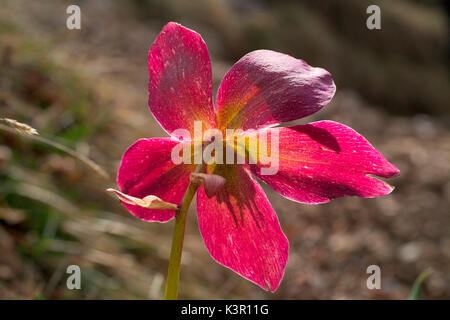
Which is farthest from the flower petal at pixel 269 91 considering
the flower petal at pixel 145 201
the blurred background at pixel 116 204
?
the blurred background at pixel 116 204

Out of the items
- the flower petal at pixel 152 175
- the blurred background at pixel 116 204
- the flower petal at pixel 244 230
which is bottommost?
the blurred background at pixel 116 204

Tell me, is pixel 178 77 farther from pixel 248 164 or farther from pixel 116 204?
pixel 116 204

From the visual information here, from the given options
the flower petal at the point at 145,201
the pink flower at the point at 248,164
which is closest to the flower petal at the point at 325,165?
the pink flower at the point at 248,164

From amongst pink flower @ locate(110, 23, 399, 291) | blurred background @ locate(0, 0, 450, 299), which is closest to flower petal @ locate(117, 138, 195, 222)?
pink flower @ locate(110, 23, 399, 291)

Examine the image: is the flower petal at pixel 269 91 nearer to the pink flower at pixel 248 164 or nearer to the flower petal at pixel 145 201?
the pink flower at pixel 248 164

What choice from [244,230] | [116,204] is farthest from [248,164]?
[116,204]

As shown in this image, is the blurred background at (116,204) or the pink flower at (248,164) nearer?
the pink flower at (248,164)

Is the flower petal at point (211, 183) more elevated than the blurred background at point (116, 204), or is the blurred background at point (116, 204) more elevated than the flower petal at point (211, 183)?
the flower petal at point (211, 183)
